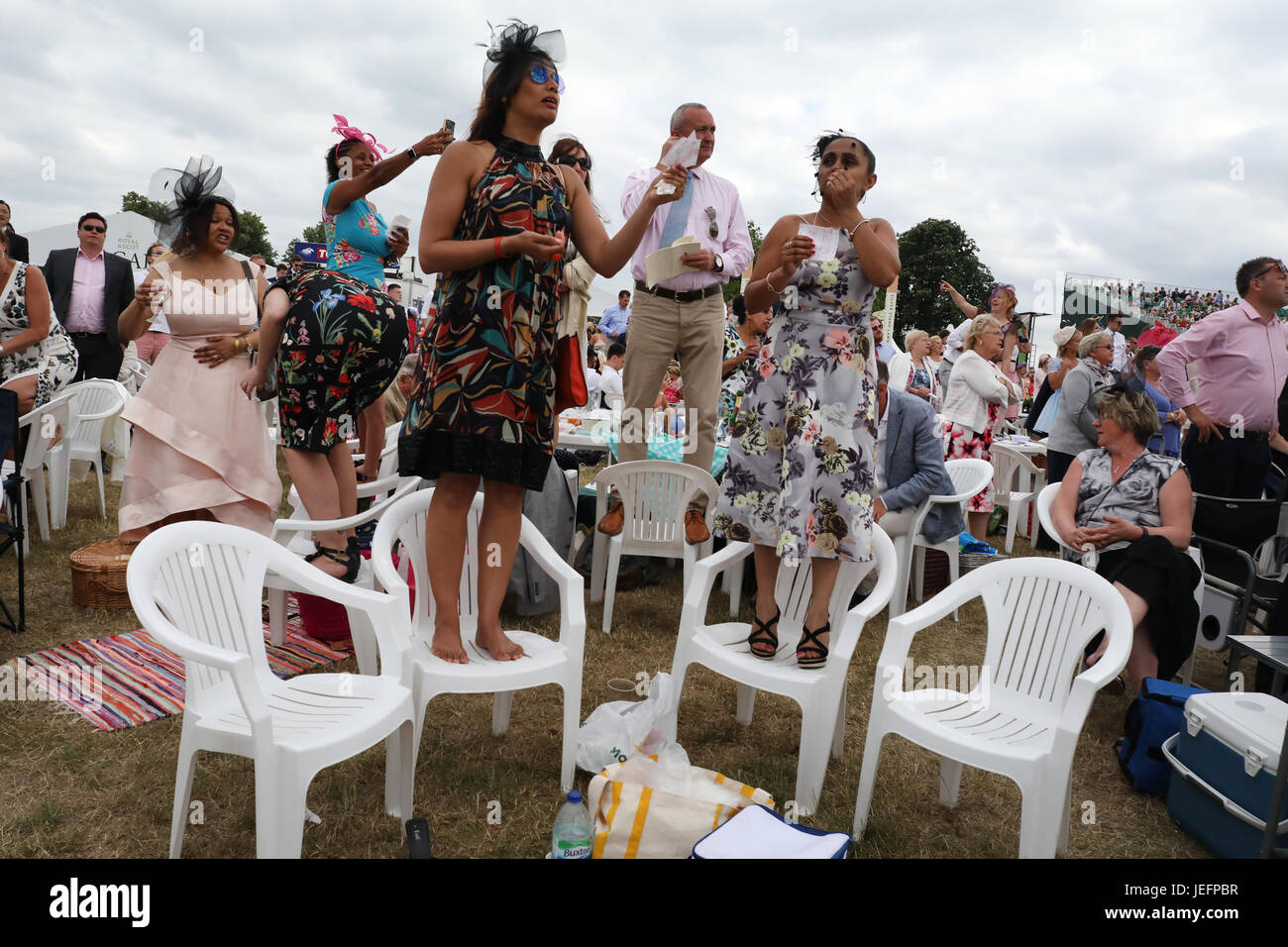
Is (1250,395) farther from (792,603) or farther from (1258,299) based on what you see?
(792,603)

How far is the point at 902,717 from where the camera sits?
227 cm

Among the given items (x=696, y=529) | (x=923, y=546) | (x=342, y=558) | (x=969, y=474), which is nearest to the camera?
(x=342, y=558)

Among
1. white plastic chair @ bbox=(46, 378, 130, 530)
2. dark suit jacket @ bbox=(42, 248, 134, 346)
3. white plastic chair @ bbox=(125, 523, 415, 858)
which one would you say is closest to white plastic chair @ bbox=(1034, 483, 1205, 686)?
white plastic chair @ bbox=(125, 523, 415, 858)

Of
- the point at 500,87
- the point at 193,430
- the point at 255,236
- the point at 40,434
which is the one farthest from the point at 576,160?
the point at 255,236

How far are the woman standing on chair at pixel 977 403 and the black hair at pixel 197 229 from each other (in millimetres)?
4822

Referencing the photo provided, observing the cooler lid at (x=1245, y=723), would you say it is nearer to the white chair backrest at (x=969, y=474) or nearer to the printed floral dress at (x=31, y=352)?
the white chair backrest at (x=969, y=474)

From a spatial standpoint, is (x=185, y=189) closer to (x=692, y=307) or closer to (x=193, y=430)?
(x=193, y=430)

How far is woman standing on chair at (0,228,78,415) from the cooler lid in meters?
5.36

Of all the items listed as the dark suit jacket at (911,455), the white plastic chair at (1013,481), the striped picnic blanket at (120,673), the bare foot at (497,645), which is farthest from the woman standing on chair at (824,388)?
the white plastic chair at (1013,481)

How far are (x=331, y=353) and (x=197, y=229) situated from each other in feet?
3.16

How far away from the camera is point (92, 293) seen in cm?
621

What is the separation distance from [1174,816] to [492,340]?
8.79ft

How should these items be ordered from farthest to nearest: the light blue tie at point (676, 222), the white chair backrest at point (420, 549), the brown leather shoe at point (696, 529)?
the light blue tie at point (676, 222), the brown leather shoe at point (696, 529), the white chair backrest at point (420, 549)

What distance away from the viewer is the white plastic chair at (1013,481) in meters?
6.77
